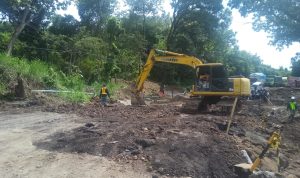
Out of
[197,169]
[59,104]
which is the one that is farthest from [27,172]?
[59,104]

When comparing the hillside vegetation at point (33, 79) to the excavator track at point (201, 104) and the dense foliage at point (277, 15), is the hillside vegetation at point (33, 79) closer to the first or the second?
the excavator track at point (201, 104)

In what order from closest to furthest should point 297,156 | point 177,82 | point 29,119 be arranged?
point 297,156, point 29,119, point 177,82

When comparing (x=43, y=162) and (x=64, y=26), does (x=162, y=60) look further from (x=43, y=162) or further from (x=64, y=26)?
(x=64, y=26)

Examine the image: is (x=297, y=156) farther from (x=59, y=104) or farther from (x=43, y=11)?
(x=43, y=11)

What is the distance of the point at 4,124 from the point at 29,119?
1603 mm

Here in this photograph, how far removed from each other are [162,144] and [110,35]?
36.5 metres

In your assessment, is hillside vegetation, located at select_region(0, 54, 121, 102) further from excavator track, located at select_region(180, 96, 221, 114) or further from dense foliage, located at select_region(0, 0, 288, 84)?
excavator track, located at select_region(180, 96, 221, 114)

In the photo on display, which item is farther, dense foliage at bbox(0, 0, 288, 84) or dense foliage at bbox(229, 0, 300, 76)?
dense foliage at bbox(0, 0, 288, 84)

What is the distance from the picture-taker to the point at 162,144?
11.5 m

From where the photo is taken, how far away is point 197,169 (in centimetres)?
1002

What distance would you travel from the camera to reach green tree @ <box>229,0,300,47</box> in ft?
77.1

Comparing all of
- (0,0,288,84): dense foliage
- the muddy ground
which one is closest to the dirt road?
the muddy ground

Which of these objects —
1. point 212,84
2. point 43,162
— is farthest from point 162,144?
point 212,84

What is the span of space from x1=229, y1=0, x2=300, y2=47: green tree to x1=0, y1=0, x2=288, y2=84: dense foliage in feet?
44.7
